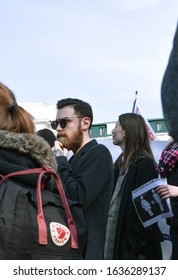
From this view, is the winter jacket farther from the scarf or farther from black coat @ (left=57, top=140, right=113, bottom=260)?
the scarf

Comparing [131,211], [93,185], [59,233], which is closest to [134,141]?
[131,211]

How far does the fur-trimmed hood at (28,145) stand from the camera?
1.86 meters

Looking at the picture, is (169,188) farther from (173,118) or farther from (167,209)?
(173,118)

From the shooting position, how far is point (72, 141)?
3043 mm

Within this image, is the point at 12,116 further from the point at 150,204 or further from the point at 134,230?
the point at 134,230

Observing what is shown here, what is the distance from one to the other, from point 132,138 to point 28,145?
2.10m

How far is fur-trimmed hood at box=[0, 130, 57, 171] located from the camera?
1.86m

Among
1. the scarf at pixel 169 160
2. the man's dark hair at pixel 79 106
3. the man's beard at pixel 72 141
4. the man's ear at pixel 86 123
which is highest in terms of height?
the man's dark hair at pixel 79 106

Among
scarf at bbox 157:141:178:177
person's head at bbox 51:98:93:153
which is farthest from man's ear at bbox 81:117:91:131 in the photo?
scarf at bbox 157:141:178:177

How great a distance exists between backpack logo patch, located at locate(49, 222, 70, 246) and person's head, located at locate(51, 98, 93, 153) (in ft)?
4.17

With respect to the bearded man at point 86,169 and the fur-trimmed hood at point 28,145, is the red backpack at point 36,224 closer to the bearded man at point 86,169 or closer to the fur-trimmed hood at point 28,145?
the fur-trimmed hood at point 28,145

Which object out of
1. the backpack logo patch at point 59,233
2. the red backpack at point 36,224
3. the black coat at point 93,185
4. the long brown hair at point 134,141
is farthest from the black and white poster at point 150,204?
the backpack logo patch at point 59,233

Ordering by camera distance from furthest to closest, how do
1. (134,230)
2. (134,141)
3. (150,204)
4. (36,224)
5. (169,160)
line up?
A: (134,141), (134,230), (150,204), (169,160), (36,224)
